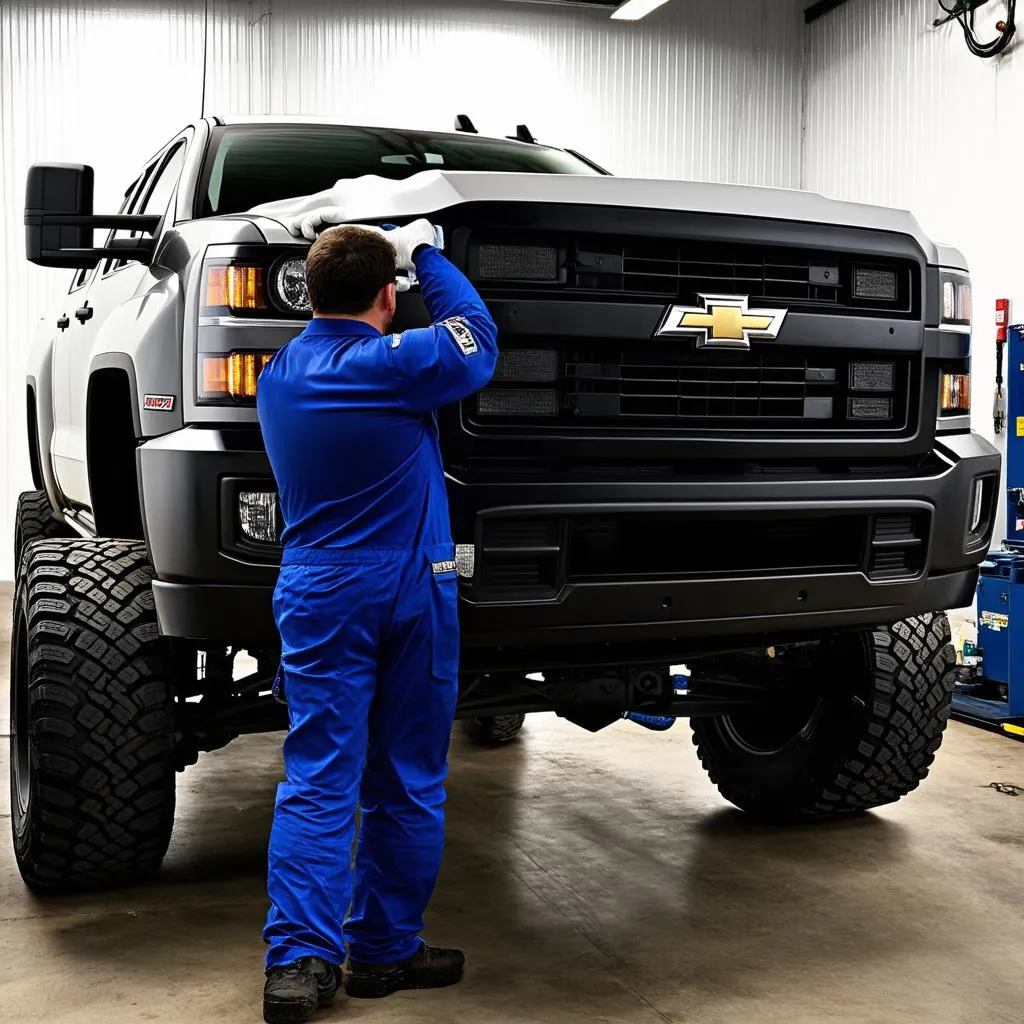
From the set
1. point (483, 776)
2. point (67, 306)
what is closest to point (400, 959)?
point (483, 776)

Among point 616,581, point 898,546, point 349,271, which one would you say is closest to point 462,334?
point 349,271

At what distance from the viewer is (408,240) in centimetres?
269

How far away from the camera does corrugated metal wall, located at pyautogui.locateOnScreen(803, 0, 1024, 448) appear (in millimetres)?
9625

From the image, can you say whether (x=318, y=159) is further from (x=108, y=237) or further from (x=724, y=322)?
(x=108, y=237)

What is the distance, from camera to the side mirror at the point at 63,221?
3.30 meters

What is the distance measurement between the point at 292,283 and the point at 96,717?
111cm

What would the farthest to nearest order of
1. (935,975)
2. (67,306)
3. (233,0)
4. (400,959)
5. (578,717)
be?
(233,0)
(67,306)
(578,717)
(935,975)
(400,959)

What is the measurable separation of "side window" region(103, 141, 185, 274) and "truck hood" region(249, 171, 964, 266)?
3.60 ft

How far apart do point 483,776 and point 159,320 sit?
244 centimetres

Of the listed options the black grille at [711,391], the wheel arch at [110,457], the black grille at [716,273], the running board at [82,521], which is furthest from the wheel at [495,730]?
the black grille at [716,273]

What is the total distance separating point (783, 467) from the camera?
10.2 feet

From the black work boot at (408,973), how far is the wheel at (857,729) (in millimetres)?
1306

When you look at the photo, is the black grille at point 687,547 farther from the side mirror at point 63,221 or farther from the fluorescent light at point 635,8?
the fluorescent light at point 635,8

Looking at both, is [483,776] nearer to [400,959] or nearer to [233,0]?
[400,959]
